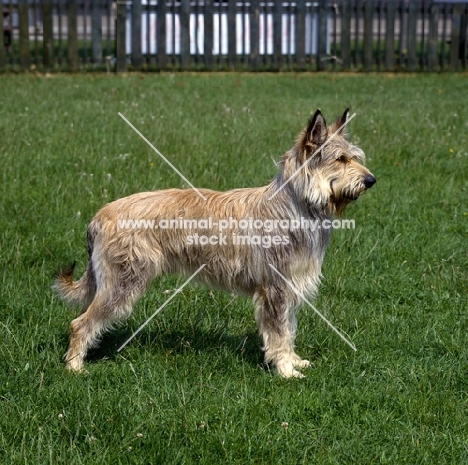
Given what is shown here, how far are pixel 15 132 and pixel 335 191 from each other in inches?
256

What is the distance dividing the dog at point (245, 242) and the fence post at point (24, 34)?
13882 millimetres

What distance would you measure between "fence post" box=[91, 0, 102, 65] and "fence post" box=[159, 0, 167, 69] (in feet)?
4.40

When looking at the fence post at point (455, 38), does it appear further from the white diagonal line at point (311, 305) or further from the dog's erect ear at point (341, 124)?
the dog's erect ear at point (341, 124)

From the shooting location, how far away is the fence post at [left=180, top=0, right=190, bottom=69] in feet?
60.7

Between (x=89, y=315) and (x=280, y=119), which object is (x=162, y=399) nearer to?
(x=89, y=315)

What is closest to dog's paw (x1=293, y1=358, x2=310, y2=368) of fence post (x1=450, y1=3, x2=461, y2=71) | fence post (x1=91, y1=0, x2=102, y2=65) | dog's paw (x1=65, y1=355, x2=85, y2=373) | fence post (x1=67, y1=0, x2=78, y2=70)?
dog's paw (x1=65, y1=355, x2=85, y2=373)

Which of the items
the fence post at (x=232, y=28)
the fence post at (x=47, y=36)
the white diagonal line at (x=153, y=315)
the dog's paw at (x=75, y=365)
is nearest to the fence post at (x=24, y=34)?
the fence post at (x=47, y=36)

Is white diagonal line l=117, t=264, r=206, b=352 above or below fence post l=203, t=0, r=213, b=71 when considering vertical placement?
below

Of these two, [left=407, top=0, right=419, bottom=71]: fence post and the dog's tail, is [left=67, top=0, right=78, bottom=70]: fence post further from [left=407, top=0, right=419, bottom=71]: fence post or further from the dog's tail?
the dog's tail

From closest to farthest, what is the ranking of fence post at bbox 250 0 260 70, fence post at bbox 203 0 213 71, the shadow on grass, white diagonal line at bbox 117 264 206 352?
white diagonal line at bbox 117 264 206 352 → the shadow on grass → fence post at bbox 203 0 213 71 → fence post at bbox 250 0 260 70

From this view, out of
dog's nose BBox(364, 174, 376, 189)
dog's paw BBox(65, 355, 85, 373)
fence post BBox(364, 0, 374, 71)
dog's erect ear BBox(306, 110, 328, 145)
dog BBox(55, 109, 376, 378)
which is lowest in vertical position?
dog's paw BBox(65, 355, 85, 373)

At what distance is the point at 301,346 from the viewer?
5527 millimetres

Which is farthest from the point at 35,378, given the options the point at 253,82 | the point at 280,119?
the point at 253,82

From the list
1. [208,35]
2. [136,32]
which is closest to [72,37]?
[136,32]
